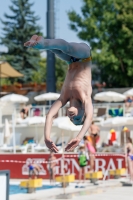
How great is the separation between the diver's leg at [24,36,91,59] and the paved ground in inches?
367

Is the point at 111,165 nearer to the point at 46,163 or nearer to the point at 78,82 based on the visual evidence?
the point at 46,163

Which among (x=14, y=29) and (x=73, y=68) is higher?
(x=14, y=29)

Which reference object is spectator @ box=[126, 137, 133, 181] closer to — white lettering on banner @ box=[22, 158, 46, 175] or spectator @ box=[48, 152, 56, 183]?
spectator @ box=[48, 152, 56, 183]

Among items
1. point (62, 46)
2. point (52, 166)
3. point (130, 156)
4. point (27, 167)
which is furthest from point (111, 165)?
point (62, 46)

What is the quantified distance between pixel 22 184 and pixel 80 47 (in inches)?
454

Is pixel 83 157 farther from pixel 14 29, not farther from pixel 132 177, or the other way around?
pixel 14 29

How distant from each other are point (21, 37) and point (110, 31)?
40.4 ft

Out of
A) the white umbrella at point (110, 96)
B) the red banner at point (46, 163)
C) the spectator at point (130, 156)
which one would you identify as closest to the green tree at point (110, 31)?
the white umbrella at point (110, 96)

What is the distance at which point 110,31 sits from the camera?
35781 millimetres

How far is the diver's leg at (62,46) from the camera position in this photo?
18.6 feet

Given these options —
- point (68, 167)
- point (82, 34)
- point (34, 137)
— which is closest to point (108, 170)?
point (68, 167)

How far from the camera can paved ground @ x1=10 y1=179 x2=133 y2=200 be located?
50.6ft

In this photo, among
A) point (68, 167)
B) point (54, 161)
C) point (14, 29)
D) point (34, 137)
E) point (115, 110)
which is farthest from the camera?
point (14, 29)

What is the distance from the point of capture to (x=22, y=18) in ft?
154
